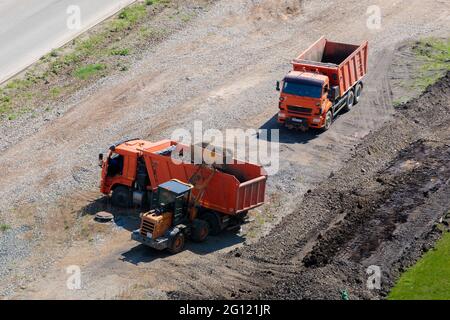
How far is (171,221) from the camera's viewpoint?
3434 cm

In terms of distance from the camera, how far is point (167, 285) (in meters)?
32.3

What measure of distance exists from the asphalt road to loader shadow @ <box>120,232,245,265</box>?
17.6 m

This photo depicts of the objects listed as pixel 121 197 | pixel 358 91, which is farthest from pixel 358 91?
pixel 121 197

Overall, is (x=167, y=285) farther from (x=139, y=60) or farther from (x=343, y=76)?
(x=139, y=60)

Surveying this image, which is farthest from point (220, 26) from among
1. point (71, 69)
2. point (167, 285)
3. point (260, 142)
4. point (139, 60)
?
point (167, 285)

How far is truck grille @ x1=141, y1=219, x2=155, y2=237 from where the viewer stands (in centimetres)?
3369

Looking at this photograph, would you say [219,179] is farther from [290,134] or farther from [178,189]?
[290,134]

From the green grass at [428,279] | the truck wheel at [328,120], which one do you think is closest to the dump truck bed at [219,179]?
the green grass at [428,279]

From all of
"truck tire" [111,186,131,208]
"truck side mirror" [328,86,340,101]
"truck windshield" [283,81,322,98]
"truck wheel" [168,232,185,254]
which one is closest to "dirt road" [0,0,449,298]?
"truck wheel" [168,232,185,254]

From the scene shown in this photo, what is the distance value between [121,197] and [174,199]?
4127 millimetres

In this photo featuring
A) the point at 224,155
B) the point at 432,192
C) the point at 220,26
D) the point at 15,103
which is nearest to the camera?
the point at 224,155

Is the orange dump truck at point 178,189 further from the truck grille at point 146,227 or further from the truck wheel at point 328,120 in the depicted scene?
the truck wheel at point 328,120

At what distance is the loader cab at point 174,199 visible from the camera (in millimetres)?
34094

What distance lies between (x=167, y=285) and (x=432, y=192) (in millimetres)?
11914
